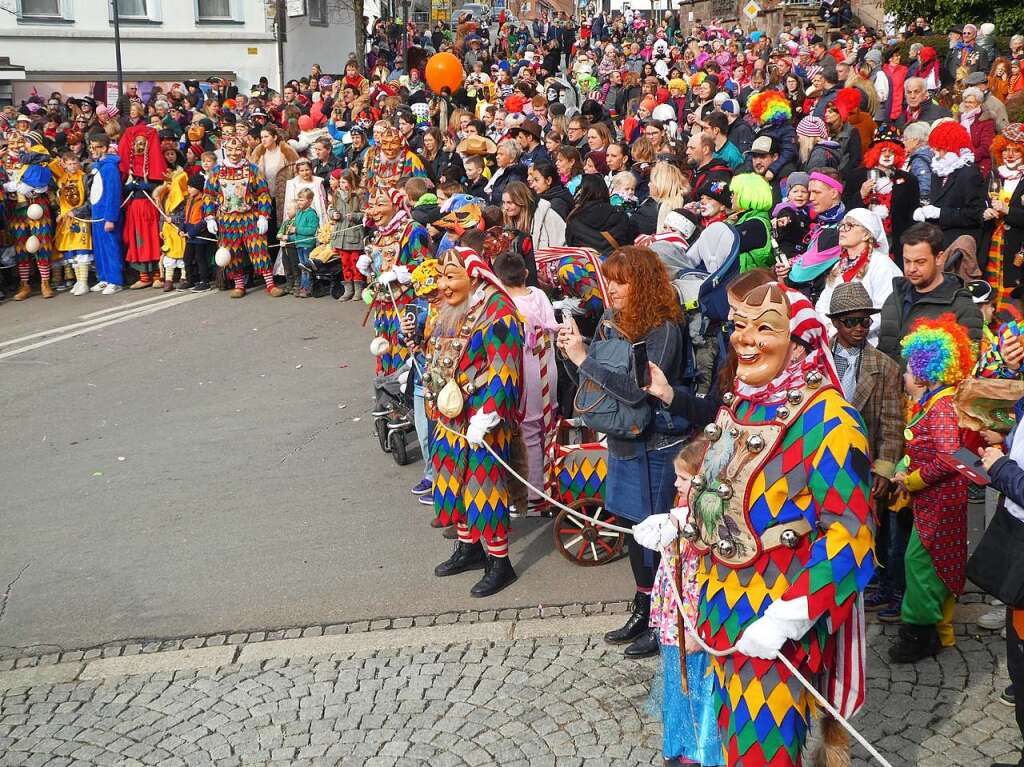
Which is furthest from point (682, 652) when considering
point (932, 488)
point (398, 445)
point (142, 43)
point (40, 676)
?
point (142, 43)

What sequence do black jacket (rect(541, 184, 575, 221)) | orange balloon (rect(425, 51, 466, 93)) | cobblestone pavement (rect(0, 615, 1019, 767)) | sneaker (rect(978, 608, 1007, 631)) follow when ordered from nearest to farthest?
1. cobblestone pavement (rect(0, 615, 1019, 767))
2. sneaker (rect(978, 608, 1007, 631))
3. black jacket (rect(541, 184, 575, 221))
4. orange balloon (rect(425, 51, 466, 93))

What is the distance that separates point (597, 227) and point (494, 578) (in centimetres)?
352

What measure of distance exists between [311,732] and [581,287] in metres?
3.83

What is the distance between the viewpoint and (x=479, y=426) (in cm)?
618

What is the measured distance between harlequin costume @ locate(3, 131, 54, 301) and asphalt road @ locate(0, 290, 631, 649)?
2453 millimetres

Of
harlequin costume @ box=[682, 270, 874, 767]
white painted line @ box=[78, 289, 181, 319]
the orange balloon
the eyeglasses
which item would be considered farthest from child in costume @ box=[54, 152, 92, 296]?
harlequin costume @ box=[682, 270, 874, 767]

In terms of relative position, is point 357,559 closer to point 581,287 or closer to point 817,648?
point 581,287

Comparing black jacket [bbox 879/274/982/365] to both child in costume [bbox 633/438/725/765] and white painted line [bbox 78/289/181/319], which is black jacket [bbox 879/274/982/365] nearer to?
child in costume [bbox 633/438/725/765]

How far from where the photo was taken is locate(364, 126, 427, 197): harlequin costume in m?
11.5

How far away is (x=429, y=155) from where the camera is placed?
47.0 ft

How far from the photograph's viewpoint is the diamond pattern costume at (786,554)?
11.9 feet

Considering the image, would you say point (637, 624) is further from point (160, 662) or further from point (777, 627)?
point (160, 662)

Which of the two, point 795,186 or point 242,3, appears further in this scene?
point 242,3

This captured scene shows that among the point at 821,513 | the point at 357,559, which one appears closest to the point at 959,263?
the point at 357,559
